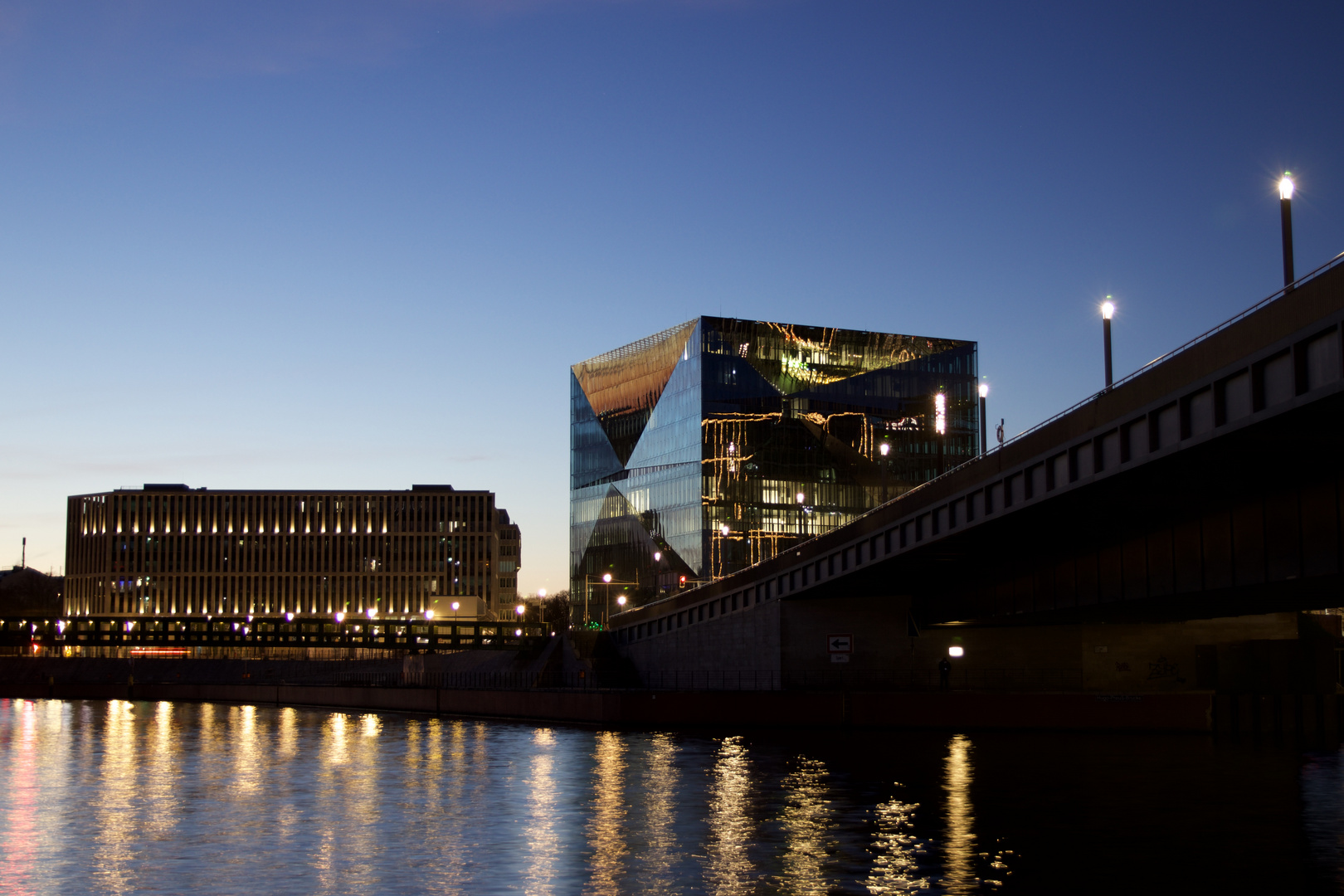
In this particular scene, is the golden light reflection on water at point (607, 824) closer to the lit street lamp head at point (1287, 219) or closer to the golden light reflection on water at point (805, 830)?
the golden light reflection on water at point (805, 830)

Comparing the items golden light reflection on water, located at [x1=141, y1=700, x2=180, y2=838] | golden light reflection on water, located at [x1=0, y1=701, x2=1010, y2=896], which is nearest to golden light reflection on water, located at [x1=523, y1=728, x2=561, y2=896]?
golden light reflection on water, located at [x1=0, y1=701, x2=1010, y2=896]

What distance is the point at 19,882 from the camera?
21.2 metres

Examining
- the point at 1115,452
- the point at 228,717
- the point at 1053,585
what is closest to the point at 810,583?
the point at 1053,585

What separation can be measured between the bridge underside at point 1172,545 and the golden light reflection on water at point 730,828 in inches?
448

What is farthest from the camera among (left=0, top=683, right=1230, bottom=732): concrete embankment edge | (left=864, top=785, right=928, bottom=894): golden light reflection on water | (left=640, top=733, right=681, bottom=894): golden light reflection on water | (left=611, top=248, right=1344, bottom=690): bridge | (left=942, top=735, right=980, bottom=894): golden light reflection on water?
(left=0, top=683, right=1230, bottom=732): concrete embankment edge

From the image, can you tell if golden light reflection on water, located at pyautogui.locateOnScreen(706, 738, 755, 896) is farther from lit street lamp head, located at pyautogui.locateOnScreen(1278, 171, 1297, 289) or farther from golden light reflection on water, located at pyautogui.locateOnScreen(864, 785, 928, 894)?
lit street lamp head, located at pyautogui.locateOnScreen(1278, 171, 1297, 289)

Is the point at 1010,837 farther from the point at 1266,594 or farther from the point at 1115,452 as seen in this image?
the point at 1266,594

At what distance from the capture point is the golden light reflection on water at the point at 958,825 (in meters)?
21.3

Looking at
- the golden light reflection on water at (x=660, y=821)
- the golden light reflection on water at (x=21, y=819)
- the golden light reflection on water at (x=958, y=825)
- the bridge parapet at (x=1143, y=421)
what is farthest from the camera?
the bridge parapet at (x=1143, y=421)

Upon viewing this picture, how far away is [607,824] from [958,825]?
22.5 ft

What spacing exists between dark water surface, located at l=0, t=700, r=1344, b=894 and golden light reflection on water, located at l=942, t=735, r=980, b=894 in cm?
9

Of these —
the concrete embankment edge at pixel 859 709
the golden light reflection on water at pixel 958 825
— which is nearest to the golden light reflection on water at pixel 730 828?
the golden light reflection on water at pixel 958 825

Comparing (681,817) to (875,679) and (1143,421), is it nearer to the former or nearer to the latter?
(1143,421)

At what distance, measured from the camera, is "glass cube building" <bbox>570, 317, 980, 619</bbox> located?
131 m
